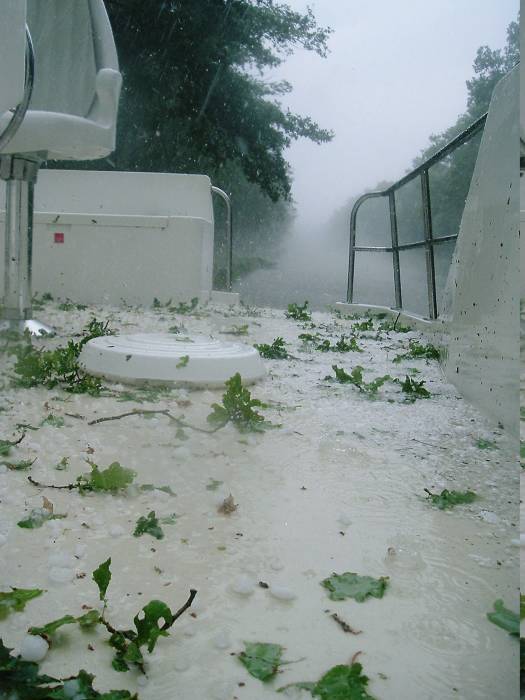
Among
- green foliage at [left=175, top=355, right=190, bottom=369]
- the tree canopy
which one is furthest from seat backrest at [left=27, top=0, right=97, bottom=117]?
green foliage at [left=175, top=355, right=190, bottom=369]

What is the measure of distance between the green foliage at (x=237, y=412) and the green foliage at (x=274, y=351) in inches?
17.2

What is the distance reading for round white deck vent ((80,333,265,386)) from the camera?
82 centimetres

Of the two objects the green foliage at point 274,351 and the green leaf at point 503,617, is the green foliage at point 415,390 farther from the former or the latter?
the green leaf at point 503,617

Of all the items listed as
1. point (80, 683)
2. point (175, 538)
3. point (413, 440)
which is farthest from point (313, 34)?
point (80, 683)

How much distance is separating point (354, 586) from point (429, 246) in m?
1.34

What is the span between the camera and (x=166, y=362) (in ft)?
2.71

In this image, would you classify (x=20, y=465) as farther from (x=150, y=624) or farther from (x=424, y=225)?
(x=424, y=225)

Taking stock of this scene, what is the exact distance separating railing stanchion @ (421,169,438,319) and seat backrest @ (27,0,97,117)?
2.85 ft

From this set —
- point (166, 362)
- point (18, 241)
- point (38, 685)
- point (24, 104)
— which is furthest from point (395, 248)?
point (38, 685)

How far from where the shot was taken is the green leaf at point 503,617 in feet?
0.98

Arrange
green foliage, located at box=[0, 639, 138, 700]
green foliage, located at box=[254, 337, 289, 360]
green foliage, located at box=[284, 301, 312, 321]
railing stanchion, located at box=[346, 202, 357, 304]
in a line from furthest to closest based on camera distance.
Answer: railing stanchion, located at box=[346, 202, 357, 304] < green foliage, located at box=[284, 301, 312, 321] < green foliage, located at box=[254, 337, 289, 360] < green foliage, located at box=[0, 639, 138, 700]

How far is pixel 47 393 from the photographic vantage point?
0.78 m

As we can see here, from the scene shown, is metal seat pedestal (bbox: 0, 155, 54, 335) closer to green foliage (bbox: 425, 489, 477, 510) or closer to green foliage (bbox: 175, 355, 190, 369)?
green foliage (bbox: 175, 355, 190, 369)

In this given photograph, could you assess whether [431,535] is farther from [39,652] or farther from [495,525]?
[39,652]
